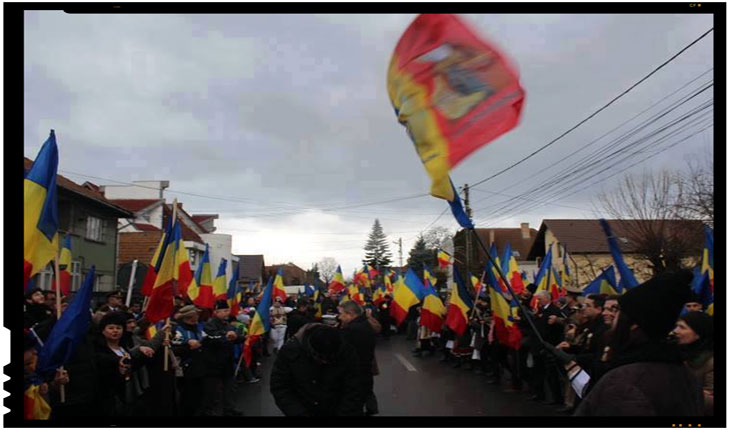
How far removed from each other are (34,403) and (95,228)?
29.8 metres

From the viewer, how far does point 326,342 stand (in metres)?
4.34

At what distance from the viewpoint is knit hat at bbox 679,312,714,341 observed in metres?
4.51

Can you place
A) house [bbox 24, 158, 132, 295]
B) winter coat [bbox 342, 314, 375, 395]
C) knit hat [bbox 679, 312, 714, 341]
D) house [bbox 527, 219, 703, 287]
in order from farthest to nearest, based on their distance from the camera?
1. house [bbox 527, 219, 703, 287]
2. house [bbox 24, 158, 132, 295]
3. winter coat [bbox 342, 314, 375, 395]
4. knit hat [bbox 679, 312, 714, 341]

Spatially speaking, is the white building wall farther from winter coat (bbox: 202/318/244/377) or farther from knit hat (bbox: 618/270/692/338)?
knit hat (bbox: 618/270/692/338)

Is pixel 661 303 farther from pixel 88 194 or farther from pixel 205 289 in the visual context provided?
pixel 88 194

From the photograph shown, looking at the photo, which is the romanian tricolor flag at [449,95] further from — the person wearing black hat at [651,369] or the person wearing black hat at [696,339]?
the person wearing black hat at [696,339]

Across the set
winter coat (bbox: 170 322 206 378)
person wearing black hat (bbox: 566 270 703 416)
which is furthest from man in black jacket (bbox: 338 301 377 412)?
person wearing black hat (bbox: 566 270 703 416)

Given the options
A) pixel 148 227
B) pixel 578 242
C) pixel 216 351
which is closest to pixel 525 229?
pixel 578 242

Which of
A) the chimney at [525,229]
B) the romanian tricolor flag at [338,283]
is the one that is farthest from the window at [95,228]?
the chimney at [525,229]

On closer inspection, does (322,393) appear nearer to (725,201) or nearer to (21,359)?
(21,359)

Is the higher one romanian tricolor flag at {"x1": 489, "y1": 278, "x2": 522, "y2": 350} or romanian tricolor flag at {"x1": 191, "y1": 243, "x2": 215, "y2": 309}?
romanian tricolor flag at {"x1": 191, "y1": 243, "x2": 215, "y2": 309}

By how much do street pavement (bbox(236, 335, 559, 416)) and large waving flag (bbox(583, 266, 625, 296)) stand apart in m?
2.23

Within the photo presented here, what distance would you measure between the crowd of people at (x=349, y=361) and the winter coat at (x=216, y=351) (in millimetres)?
13

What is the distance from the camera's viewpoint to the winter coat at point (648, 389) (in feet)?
8.94
